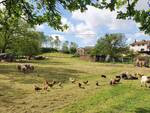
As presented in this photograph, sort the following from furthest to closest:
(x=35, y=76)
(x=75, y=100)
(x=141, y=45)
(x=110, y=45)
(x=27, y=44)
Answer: (x=141, y=45) → (x=110, y=45) → (x=27, y=44) → (x=35, y=76) → (x=75, y=100)

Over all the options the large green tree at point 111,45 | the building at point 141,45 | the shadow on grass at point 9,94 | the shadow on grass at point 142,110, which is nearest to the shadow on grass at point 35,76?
the shadow on grass at point 9,94

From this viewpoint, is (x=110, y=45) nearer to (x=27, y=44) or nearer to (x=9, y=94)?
(x=27, y=44)

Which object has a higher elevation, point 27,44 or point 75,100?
point 27,44

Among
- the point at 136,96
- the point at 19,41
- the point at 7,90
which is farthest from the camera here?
the point at 19,41

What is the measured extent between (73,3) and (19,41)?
214 ft

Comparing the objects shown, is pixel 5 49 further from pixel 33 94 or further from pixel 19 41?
pixel 33 94

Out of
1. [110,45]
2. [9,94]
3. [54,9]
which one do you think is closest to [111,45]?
[110,45]

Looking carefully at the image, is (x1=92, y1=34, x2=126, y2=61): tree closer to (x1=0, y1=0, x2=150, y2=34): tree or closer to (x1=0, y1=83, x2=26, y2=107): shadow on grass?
(x1=0, y1=83, x2=26, y2=107): shadow on grass

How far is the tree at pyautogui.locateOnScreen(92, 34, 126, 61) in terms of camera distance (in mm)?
99188

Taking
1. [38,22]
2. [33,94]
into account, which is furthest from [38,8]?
[33,94]

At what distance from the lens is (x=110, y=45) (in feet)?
328

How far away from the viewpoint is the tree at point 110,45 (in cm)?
9919

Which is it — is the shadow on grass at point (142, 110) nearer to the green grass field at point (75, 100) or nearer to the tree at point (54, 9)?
the green grass field at point (75, 100)

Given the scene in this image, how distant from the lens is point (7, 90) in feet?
88.3
